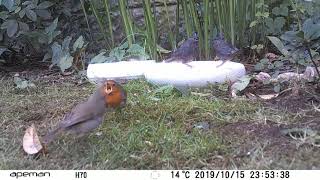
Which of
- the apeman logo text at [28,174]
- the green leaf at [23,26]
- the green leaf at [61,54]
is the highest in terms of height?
the green leaf at [23,26]

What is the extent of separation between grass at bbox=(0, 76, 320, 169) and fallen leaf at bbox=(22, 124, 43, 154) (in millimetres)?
28

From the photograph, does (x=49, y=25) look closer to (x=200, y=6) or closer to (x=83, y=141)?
(x=200, y=6)

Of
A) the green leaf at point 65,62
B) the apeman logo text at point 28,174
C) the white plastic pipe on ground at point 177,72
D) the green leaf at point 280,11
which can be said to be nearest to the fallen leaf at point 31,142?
the apeman logo text at point 28,174

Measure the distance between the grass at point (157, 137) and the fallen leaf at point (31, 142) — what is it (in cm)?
3

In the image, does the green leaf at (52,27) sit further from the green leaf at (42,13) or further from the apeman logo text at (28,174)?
the apeman logo text at (28,174)

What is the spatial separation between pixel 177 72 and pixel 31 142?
A: 89 centimetres

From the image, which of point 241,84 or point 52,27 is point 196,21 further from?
point 52,27

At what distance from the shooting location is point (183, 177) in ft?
5.47

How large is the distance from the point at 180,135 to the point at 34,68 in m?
1.73

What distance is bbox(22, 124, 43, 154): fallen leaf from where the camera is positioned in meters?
1.93

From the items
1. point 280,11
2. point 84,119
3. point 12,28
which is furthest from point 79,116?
point 280,11

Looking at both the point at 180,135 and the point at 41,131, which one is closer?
the point at 180,135

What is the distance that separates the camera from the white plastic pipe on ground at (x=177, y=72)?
2.62m

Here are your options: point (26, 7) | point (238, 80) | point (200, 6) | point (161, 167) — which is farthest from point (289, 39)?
point (26, 7)
